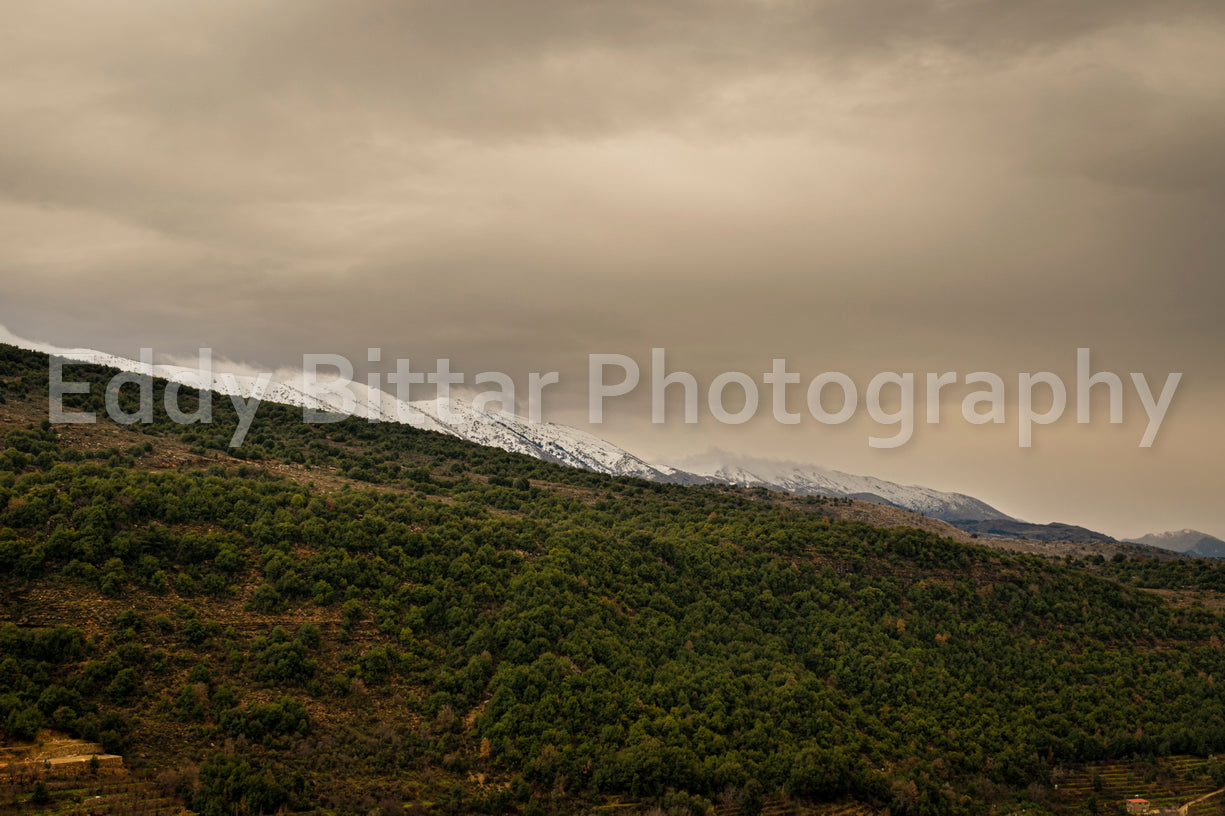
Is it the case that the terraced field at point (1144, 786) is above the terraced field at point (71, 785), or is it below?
below

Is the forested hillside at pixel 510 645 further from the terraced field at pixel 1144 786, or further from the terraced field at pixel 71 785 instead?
the terraced field at pixel 1144 786

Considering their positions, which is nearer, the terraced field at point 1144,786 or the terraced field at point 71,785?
the terraced field at point 71,785

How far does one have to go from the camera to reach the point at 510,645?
136 ft

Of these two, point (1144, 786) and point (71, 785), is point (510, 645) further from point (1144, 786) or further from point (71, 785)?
point (1144, 786)

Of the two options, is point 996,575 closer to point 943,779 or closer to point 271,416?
point 943,779

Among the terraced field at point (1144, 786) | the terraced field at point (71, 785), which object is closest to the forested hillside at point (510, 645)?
the terraced field at point (71, 785)

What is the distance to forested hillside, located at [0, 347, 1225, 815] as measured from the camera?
107 feet

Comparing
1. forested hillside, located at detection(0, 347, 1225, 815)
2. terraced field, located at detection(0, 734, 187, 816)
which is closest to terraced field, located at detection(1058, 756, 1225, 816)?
forested hillside, located at detection(0, 347, 1225, 815)

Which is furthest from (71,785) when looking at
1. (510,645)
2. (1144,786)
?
(1144,786)

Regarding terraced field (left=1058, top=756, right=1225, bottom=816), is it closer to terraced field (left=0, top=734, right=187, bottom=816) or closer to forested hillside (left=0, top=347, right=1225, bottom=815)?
forested hillside (left=0, top=347, right=1225, bottom=815)

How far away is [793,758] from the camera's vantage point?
40.3 meters

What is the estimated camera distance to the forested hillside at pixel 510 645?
32531 millimetres

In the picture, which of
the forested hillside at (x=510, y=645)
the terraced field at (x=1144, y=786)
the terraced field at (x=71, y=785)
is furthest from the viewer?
the terraced field at (x=1144, y=786)

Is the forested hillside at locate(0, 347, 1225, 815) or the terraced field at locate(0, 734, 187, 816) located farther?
the forested hillside at locate(0, 347, 1225, 815)
